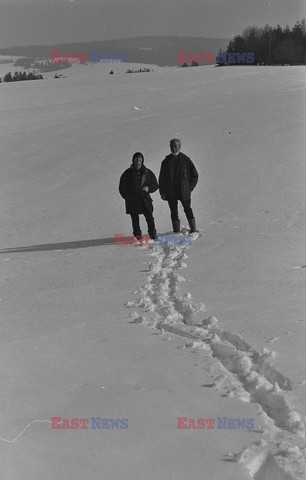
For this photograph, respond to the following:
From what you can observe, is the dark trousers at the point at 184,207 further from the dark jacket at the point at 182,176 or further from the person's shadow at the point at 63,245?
the person's shadow at the point at 63,245

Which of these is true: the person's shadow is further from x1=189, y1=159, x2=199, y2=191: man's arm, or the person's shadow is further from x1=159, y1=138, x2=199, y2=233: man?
x1=189, y1=159, x2=199, y2=191: man's arm

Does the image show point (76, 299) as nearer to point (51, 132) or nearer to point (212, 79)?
point (51, 132)

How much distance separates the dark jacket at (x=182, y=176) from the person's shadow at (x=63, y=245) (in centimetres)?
126

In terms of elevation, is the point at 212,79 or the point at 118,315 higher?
the point at 212,79

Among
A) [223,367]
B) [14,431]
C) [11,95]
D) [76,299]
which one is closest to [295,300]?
[223,367]

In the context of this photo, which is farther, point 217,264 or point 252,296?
point 217,264

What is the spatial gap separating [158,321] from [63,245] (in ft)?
14.1

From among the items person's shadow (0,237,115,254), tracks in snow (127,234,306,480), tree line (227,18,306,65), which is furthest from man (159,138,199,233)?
tree line (227,18,306,65)

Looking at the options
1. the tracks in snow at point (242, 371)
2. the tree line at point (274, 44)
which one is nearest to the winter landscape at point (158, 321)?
the tracks in snow at point (242, 371)

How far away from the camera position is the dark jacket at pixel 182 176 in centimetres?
916

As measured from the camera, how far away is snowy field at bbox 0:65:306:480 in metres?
3.55

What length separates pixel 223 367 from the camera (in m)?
4.55

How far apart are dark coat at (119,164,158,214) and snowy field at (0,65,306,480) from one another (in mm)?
727

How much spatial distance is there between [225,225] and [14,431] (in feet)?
21.3
